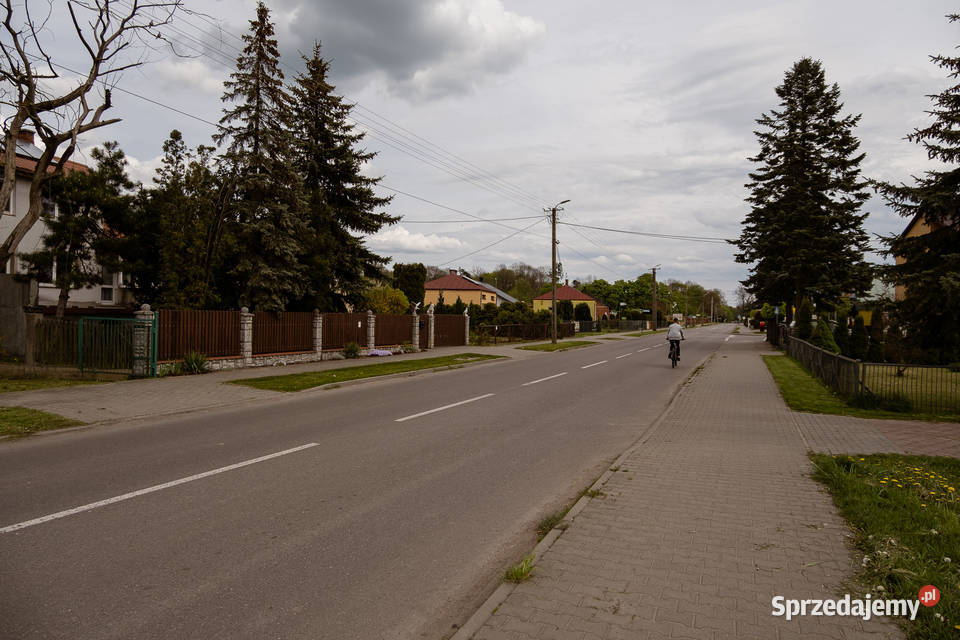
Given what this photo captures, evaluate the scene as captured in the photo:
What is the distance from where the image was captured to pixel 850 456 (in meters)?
6.96

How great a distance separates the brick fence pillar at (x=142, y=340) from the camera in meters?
15.2

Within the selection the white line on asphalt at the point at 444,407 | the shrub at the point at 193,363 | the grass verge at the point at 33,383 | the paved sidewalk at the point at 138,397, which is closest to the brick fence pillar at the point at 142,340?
the paved sidewalk at the point at 138,397

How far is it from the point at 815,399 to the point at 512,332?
2895cm

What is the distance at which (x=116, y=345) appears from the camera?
50.4ft

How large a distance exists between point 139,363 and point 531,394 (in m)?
11.0

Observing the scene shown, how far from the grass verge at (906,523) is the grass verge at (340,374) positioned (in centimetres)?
1162

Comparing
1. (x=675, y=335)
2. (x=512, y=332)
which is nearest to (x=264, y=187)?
(x=675, y=335)

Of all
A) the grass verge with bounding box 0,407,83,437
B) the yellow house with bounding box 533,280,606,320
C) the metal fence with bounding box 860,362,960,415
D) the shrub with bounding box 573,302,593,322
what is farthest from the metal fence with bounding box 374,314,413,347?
the yellow house with bounding box 533,280,606,320

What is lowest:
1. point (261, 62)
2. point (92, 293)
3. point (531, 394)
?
point (531, 394)

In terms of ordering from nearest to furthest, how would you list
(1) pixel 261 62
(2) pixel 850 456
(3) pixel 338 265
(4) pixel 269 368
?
(2) pixel 850 456, (4) pixel 269 368, (1) pixel 261 62, (3) pixel 338 265

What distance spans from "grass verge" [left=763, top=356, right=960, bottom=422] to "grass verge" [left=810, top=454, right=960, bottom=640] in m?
4.01

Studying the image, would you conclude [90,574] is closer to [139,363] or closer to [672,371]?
[139,363]

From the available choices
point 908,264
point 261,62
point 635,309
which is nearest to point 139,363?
point 261,62

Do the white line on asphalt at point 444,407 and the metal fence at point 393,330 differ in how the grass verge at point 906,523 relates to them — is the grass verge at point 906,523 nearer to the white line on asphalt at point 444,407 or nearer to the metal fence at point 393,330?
the white line on asphalt at point 444,407
